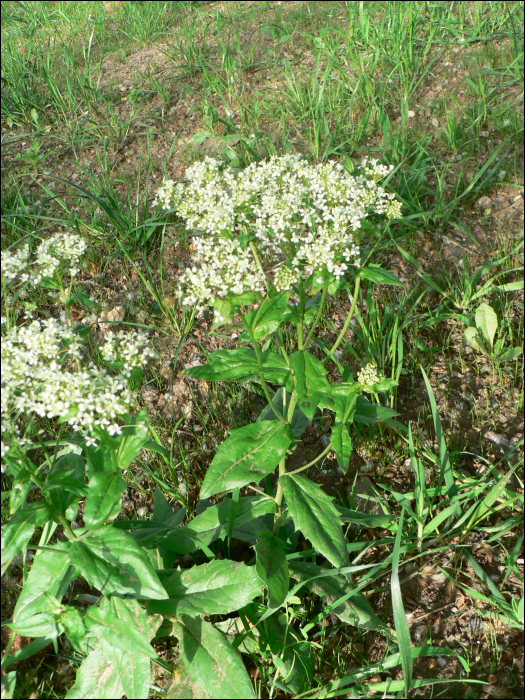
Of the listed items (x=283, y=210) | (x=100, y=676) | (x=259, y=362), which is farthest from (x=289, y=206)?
(x=100, y=676)

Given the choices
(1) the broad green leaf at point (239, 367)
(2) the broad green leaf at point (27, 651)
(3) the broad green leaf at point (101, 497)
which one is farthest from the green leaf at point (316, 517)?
(2) the broad green leaf at point (27, 651)

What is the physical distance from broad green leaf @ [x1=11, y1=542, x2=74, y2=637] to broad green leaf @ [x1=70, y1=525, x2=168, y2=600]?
131 mm

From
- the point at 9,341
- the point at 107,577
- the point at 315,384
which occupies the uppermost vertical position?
the point at 9,341

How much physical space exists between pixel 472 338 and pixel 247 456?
7.09 feet

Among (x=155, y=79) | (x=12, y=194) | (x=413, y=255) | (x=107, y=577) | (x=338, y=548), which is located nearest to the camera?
(x=107, y=577)

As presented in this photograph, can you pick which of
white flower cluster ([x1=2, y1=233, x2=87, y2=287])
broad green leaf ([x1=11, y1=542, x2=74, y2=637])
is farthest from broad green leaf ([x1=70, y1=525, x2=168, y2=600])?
white flower cluster ([x1=2, y1=233, x2=87, y2=287])

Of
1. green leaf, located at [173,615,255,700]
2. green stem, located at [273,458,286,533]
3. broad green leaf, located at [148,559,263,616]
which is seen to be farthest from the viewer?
green stem, located at [273,458,286,533]

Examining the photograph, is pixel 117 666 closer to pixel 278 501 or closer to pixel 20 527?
pixel 20 527

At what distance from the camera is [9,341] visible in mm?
2297

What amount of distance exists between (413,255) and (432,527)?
8.12ft

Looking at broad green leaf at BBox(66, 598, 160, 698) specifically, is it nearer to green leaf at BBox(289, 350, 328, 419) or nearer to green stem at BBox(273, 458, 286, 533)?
green stem at BBox(273, 458, 286, 533)

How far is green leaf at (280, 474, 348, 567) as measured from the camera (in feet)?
8.83

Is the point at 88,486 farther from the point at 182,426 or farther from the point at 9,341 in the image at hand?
the point at 182,426

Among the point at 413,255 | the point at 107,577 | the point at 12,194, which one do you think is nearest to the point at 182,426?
the point at 107,577
